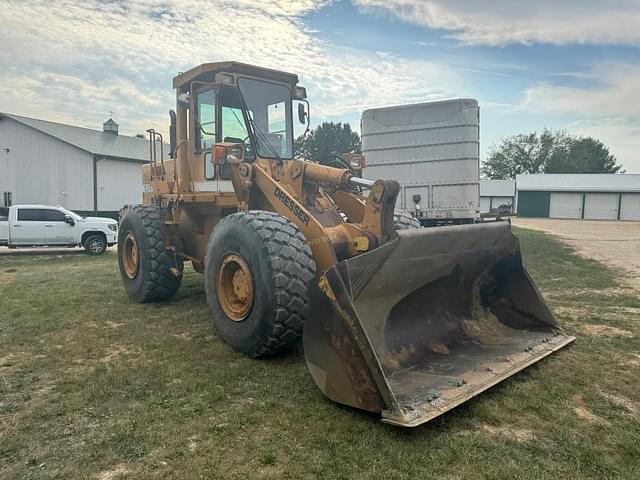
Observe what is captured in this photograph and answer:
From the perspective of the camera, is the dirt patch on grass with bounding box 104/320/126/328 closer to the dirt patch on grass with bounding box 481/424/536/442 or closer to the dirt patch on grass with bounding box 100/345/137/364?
the dirt patch on grass with bounding box 100/345/137/364

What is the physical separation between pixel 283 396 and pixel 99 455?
1292mm

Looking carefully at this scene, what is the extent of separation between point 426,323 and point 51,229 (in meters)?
14.0

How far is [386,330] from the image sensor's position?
3961 millimetres

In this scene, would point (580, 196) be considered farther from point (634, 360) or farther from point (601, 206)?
point (634, 360)

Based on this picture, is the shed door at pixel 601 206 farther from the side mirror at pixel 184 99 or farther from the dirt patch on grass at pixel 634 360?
the side mirror at pixel 184 99

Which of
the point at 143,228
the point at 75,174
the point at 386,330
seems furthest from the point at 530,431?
the point at 75,174

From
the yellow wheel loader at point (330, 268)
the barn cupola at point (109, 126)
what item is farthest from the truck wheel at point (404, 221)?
the barn cupola at point (109, 126)

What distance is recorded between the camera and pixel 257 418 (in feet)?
10.8

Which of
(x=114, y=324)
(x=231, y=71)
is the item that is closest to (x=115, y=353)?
(x=114, y=324)

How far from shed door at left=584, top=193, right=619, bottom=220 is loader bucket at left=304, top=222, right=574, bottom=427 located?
1660 inches

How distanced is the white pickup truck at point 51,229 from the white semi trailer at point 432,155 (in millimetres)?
9222

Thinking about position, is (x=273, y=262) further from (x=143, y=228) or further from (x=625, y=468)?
(x=143, y=228)

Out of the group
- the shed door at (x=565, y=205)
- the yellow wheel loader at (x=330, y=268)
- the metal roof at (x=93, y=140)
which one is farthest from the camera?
the shed door at (x=565, y=205)

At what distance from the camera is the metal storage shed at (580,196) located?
132 feet
